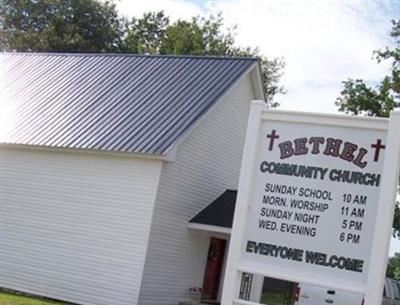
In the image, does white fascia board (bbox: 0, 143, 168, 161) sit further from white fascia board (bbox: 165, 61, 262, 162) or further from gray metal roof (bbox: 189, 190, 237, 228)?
gray metal roof (bbox: 189, 190, 237, 228)

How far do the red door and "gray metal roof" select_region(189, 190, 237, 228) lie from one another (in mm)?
1531

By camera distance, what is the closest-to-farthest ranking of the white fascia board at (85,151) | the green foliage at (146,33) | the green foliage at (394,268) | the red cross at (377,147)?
the red cross at (377,147) → the white fascia board at (85,151) → the green foliage at (394,268) → the green foliage at (146,33)

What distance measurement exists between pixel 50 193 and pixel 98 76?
5.53m

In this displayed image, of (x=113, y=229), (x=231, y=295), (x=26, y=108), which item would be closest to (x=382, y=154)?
(x=231, y=295)

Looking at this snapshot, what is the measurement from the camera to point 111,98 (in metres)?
20.8

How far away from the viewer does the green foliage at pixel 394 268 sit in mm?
41025

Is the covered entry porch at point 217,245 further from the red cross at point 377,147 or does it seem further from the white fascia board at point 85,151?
the red cross at point 377,147

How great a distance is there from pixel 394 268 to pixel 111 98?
32.7m

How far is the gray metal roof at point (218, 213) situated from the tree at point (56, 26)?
2818 cm

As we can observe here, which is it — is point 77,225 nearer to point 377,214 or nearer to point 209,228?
point 209,228

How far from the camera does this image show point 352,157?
7230mm

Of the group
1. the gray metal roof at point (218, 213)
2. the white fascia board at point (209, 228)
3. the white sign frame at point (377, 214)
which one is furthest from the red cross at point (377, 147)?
the gray metal roof at point (218, 213)

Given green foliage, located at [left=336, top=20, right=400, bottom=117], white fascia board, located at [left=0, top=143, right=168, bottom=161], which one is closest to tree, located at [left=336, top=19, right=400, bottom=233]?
green foliage, located at [left=336, top=20, right=400, bottom=117]

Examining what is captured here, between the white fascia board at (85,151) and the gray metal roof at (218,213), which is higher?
the white fascia board at (85,151)
